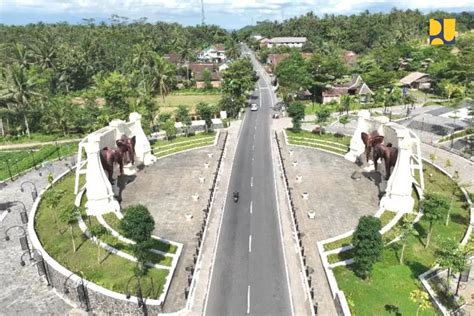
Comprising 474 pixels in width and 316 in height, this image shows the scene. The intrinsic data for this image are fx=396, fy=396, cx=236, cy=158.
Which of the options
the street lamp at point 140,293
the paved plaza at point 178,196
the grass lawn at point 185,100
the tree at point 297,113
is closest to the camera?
the street lamp at point 140,293

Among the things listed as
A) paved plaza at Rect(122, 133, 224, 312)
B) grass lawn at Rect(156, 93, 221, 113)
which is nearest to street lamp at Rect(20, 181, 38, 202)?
paved plaza at Rect(122, 133, 224, 312)

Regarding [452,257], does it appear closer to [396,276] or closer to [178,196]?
[396,276]

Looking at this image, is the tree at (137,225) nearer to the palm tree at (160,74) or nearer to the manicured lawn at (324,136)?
the manicured lawn at (324,136)

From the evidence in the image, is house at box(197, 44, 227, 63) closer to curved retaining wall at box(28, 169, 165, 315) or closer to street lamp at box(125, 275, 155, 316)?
curved retaining wall at box(28, 169, 165, 315)

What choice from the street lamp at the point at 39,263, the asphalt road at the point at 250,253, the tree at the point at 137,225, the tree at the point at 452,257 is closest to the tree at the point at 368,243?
the tree at the point at 452,257

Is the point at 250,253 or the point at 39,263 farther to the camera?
the point at 250,253

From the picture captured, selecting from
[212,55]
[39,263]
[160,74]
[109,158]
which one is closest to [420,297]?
[39,263]
